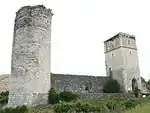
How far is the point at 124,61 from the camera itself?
112 feet

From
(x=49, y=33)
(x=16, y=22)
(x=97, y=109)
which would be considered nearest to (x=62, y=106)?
(x=97, y=109)

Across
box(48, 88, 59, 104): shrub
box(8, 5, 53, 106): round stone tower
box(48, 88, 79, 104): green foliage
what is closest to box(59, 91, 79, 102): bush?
box(48, 88, 79, 104): green foliage

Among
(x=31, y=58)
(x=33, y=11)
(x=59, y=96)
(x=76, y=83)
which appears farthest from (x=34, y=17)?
(x=76, y=83)

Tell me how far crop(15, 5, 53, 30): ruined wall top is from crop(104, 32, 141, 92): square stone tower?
11.8m

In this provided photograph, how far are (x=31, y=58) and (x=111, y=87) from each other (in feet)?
41.4

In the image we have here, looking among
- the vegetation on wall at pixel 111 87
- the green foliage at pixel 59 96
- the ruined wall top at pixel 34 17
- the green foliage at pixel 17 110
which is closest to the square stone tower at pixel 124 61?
the vegetation on wall at pixel 111 87

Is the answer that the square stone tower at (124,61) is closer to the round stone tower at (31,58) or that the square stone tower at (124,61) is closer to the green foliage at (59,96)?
the green foliage at (59,96)

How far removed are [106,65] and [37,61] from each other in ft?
47.2

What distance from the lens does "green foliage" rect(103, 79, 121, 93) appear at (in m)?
33.2

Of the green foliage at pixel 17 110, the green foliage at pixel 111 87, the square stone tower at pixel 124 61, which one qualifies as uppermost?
the square stone tower at pixel 124 61

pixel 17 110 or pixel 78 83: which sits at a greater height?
pixel 78 83

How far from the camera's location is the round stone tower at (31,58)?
81.1 feet

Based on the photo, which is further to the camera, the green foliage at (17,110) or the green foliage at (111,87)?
the green foliage at (111,87)

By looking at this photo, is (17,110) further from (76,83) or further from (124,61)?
(124,61)
